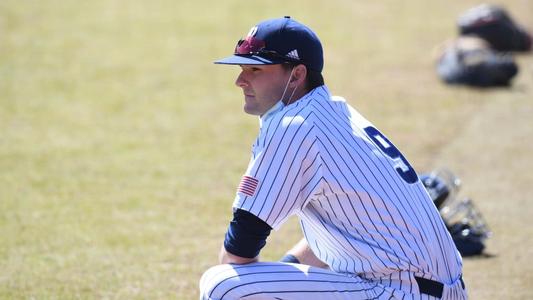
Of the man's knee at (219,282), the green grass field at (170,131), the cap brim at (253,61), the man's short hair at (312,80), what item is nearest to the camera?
the man's knee at (219,282)

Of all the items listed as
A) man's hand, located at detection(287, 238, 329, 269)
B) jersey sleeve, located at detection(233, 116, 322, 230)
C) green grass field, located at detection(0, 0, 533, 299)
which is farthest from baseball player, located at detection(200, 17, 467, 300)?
green grass field, located at detection(0, 0, 533, 299)

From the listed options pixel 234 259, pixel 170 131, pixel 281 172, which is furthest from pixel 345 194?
pixel 170 131

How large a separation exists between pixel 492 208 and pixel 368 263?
3853 millimetres

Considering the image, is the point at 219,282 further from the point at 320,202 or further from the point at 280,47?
the point at 280,47

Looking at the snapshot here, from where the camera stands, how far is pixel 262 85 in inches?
144

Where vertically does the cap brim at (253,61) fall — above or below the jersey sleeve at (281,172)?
above

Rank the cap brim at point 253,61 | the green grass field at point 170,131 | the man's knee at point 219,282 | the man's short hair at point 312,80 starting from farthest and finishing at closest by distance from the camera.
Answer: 1. the green grass field at point 170,131
2. the man's short hair at point 312,80
3. the cap brim at point 253,61
4. the man's knee at point 219,282

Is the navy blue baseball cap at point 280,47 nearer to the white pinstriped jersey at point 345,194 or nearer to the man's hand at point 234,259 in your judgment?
the white pinstriped jersey at point 345,194

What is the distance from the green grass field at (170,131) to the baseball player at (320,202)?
5.32 ft

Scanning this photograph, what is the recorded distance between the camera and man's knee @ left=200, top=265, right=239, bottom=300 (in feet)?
11.0

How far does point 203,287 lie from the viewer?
3459 mm

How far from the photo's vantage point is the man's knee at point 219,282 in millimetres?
3367

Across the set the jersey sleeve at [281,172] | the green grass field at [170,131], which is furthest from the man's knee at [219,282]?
the green grass field at [170,131]

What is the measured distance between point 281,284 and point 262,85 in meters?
0.83
